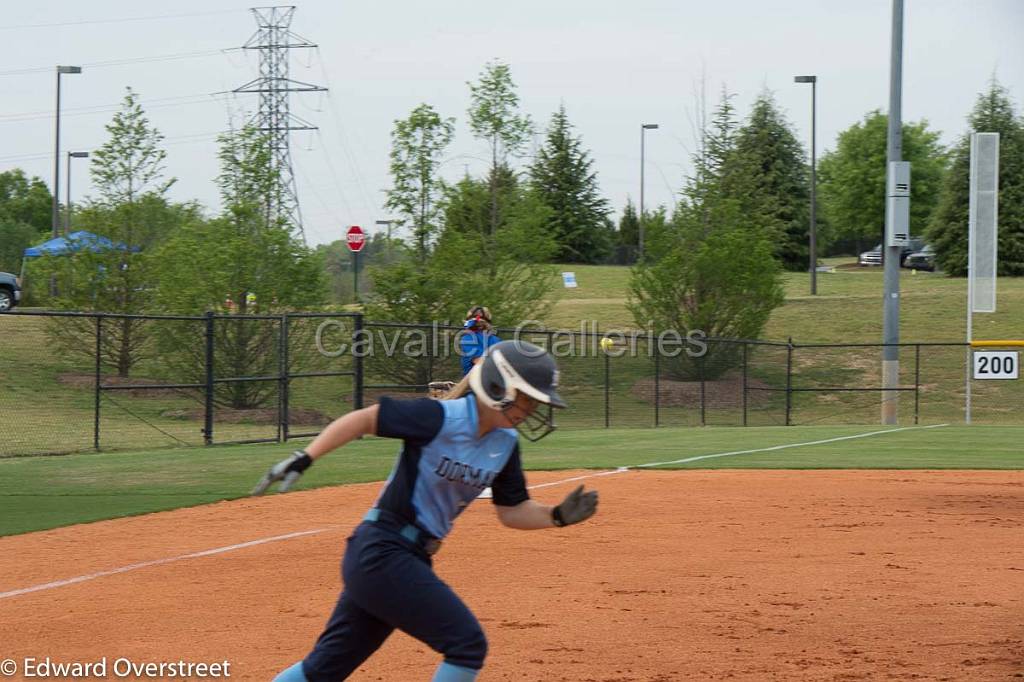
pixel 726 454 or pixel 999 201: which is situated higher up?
pixel 999 201

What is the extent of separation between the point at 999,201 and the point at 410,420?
2312 inches

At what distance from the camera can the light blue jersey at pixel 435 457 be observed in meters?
4.75

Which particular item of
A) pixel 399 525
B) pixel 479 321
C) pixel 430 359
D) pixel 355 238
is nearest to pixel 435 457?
pixel 399 525

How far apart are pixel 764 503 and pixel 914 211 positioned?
75.9 m

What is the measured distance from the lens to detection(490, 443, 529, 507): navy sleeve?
5.27 m

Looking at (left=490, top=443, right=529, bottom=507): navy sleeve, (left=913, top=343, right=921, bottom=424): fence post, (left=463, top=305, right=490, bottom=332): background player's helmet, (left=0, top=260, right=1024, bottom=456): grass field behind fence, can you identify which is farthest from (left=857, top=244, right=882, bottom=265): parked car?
(left=490, top=443, right=529, bottom=507): navy sleeve

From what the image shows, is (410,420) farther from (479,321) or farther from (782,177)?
(782,177)

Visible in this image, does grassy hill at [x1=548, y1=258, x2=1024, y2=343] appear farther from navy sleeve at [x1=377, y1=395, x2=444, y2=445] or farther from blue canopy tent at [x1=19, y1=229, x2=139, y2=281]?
navy sleeve at [x1=377, y1=395, x2=444, y2=445]

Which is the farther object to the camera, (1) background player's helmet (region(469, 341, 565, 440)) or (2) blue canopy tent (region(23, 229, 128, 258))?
(2) blue canopy tent (region(23, 229, 128, 258))

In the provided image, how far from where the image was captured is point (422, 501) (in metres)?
4.86

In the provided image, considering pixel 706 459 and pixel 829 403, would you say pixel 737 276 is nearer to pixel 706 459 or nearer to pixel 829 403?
pixel 829 403

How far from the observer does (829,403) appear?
3669 centimetres

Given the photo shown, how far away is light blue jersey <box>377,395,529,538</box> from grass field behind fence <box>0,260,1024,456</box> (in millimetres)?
16827

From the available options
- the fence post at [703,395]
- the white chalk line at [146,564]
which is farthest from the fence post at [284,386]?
the fence post at [703,395]
